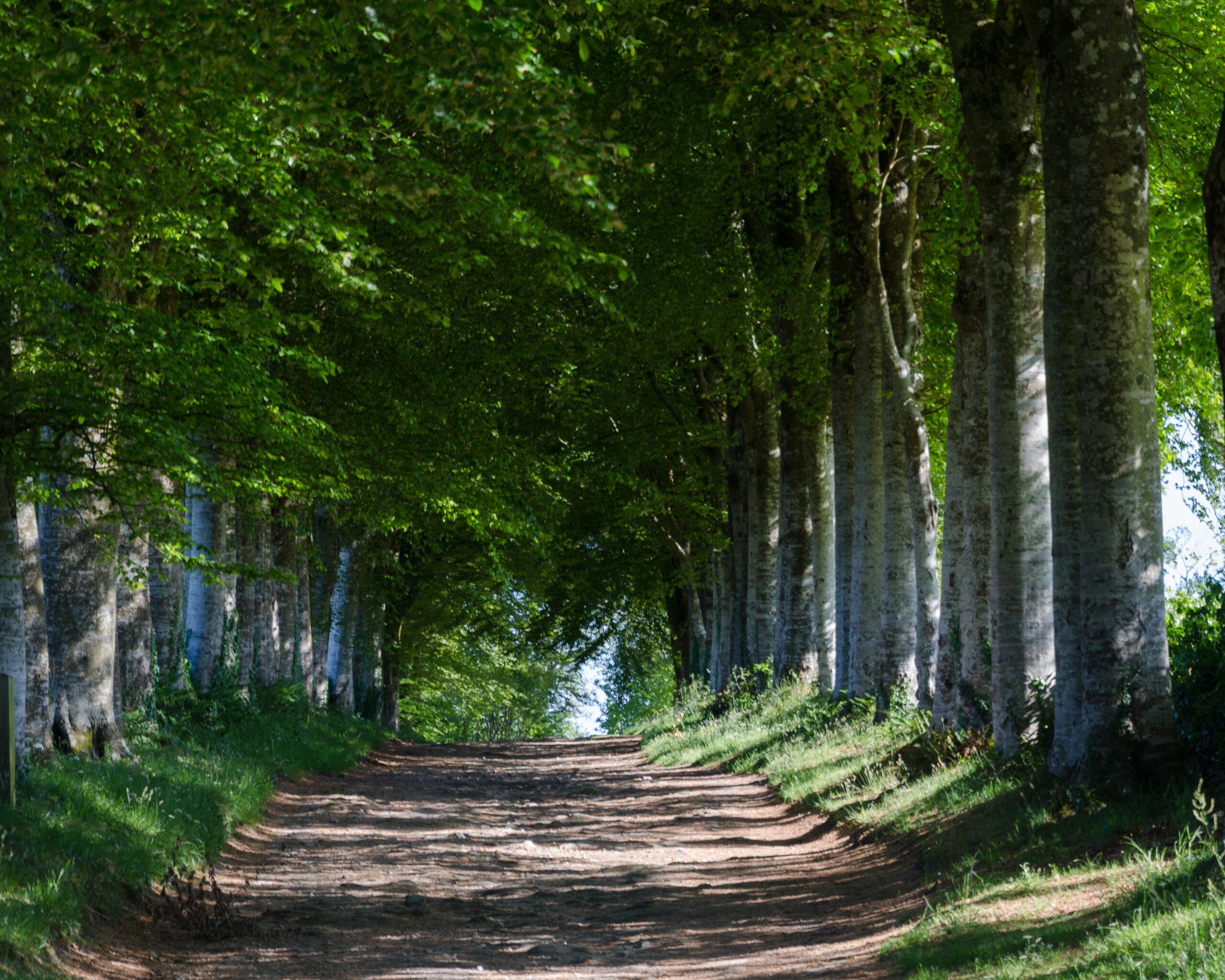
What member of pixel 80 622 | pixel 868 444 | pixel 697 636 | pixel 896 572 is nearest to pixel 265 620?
pixel 80 622

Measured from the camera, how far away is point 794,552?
66.3 ft

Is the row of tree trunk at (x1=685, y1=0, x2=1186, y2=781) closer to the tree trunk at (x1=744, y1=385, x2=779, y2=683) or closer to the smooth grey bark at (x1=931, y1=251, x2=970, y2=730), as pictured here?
the smooth grey bark at (x1=931, y1=251, x2=970, y2=730)

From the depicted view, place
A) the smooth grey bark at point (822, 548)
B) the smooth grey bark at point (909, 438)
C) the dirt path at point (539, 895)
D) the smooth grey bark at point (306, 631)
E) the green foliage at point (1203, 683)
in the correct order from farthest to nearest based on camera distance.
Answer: the smooth grey bark at point (306, 631)
the smooth grey bark at point (822, 548)
the smooth grey bark at point (909, 438)
the green foliage at point (1203, 683)
the dirt path at point (539, 895)

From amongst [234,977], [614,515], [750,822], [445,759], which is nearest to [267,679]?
[445,759]

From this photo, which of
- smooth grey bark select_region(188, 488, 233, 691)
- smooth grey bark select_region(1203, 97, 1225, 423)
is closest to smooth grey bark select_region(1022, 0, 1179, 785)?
smooth grey bark select_region(1203, 97, 1225, 423)

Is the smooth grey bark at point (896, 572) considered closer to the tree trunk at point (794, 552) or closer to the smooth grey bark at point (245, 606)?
the tree trunk at point (794, 552)

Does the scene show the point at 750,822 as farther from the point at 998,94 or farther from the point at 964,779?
the point at 998,94

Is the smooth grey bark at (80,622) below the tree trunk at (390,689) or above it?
above

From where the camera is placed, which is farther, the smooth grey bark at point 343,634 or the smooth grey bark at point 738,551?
the smooth grey bark at point 343,634

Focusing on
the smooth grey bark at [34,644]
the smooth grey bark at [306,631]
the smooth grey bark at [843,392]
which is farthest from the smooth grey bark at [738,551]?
the smooth grey bark at [34,644]

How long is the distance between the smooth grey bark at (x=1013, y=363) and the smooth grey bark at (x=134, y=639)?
9.88 metres

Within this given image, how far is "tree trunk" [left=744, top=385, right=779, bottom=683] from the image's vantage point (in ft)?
77.9

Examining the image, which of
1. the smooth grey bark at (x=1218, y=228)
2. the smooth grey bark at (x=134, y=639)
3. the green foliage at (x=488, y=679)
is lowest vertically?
the green foliage at (x=488, y=679)

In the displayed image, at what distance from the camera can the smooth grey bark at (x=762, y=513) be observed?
23.7 metres
